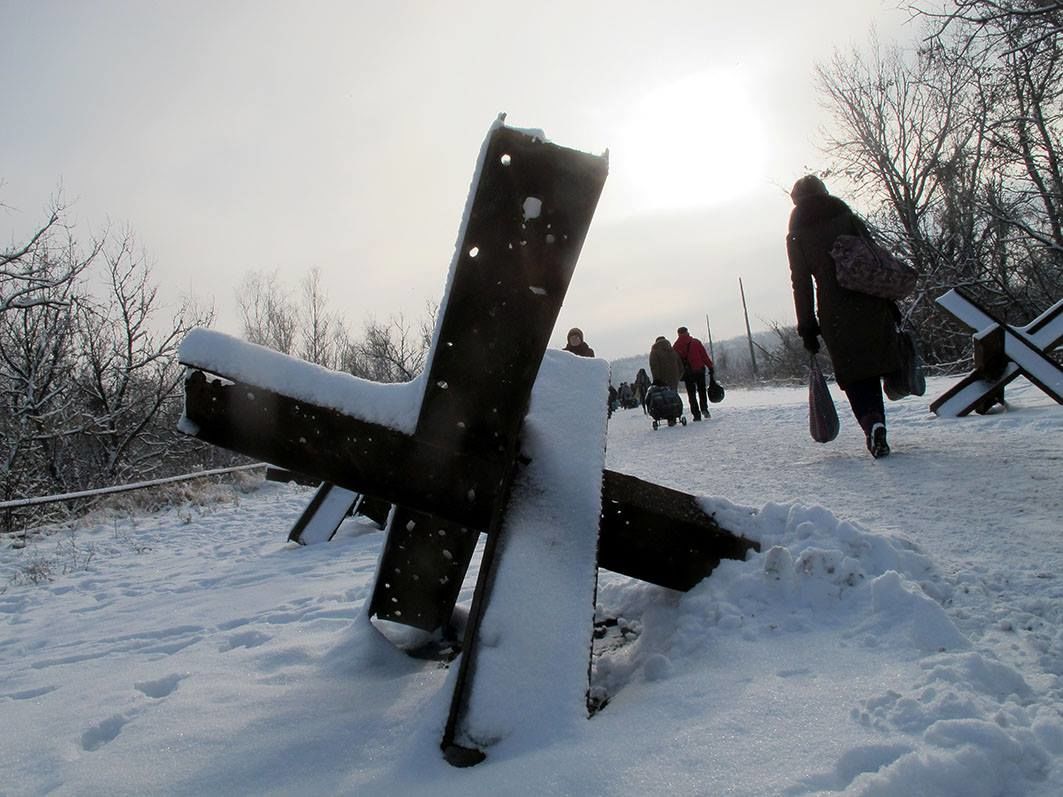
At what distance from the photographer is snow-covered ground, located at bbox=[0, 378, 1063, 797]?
1067 millimetres

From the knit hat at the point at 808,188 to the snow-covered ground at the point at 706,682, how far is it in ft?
7.70

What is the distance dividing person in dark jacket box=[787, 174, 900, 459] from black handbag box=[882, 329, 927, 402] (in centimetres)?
8

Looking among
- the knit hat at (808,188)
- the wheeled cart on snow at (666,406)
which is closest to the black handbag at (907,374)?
the knit hat at (808,188)

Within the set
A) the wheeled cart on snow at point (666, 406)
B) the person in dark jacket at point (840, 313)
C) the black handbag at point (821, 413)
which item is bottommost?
the wheeled cart on snow at point (666, 406)

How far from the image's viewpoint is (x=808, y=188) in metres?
4.72

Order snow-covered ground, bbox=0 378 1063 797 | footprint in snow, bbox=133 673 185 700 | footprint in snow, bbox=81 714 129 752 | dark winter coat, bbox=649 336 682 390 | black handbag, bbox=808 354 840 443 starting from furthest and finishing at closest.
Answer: dark winter coat, bbox=649 336 682 390
black handbag, bbox=808 354 840 443
footprint in snow, bbox=133 673 185 700
footprint in snow, bbox=81 714 129 752
snow-covered ground, bbox=0 378 1063 797

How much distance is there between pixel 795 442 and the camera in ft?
19.6

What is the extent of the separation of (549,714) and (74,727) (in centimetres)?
140

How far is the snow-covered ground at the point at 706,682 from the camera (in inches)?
42.0

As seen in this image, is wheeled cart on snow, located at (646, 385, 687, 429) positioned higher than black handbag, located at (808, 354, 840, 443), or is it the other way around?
black handbag, located at (808, 354, 840, 443)

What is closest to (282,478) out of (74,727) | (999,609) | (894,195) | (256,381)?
(74,727)

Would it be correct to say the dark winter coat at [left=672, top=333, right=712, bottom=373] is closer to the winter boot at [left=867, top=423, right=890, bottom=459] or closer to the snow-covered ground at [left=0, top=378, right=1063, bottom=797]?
the winter boot at [left=867, top=423, right=890, bottom=459]

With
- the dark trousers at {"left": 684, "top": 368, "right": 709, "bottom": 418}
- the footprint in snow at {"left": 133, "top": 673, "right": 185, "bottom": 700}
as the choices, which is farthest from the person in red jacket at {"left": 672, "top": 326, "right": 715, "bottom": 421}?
the footprint in snow at {"left": 133, "top": 673, "right": 185, "bottom": 700}

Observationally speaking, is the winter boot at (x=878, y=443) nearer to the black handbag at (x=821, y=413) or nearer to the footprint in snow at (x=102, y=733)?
the black handbag at (x=821, y=413)
